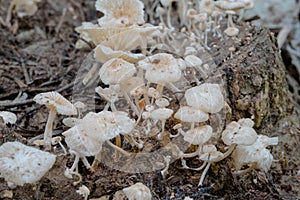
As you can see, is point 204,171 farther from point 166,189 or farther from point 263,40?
point 263,40

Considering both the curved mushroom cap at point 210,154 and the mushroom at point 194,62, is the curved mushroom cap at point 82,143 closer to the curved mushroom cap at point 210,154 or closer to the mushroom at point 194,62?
the curved mushroom cap at point 210,154

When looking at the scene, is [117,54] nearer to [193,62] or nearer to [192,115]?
[193,62]

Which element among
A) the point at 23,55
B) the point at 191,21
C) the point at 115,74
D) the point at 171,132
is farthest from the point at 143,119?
the point at 23,55

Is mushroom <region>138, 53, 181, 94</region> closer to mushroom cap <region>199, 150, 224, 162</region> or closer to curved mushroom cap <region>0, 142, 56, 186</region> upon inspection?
mushroom cap <region>199, 150, 224, 162</region>

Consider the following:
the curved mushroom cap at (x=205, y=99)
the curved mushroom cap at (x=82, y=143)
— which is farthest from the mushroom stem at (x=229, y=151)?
the curved mushroom cap at (x=82, y=143)

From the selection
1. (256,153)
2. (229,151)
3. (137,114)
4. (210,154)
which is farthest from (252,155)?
(137,114)

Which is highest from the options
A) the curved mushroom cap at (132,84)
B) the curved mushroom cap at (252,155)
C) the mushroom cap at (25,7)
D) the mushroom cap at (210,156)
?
the curved mushroom cap at (132,84)
